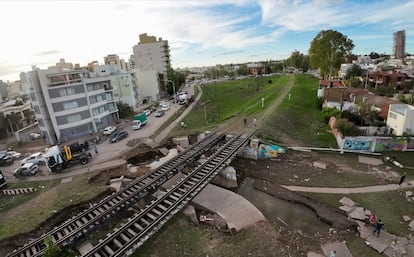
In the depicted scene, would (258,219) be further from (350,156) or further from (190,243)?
(350,156)

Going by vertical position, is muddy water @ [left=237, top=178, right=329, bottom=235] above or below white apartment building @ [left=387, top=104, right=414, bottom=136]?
below

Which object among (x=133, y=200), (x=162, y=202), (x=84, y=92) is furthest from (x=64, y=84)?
(x=162, y=202)

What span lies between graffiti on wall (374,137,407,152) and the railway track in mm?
21716

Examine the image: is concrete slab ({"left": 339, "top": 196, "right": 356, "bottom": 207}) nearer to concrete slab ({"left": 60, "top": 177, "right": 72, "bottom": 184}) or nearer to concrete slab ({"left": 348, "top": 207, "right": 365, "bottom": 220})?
concrete slab ({"left": 348, "top": 207, "right": 365, "bottom": 220})

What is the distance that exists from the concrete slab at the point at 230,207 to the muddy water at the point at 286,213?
1.68m

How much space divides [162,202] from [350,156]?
22571 mm

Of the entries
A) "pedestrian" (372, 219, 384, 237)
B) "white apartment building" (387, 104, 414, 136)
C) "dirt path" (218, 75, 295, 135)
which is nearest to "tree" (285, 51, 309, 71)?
"dirt path" (218, 75, 295, 135)

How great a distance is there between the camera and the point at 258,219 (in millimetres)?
17641

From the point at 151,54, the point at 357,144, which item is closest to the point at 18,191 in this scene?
the point at 357,144

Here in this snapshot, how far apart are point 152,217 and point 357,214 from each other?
50.4 ft

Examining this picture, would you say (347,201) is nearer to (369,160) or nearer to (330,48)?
(369,160)

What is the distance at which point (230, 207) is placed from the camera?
19281mm

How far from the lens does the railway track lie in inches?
622

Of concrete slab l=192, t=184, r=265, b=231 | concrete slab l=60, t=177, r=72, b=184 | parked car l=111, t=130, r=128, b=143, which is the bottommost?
concrete slab l=192, t=184, r=265, b=231
